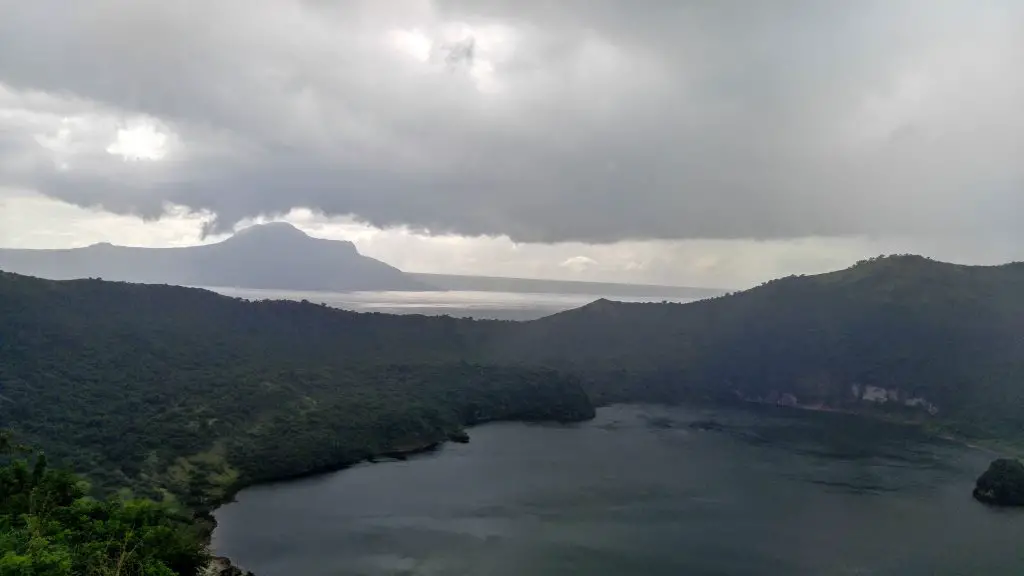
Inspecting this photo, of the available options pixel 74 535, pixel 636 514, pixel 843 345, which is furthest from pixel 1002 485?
pixel 74 535

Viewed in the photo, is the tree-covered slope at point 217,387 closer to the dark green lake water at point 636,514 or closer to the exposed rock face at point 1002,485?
the dark green lake water at point 636,514

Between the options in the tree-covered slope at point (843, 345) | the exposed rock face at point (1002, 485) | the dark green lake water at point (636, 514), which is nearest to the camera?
the dark green lake water at point (636, 514)

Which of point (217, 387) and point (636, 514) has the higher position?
point (217, 387)

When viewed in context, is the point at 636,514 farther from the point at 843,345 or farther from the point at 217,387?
the point at 843,345

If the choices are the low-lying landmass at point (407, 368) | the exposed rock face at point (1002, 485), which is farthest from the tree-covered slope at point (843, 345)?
the exposed rock face at point (1002, 485)

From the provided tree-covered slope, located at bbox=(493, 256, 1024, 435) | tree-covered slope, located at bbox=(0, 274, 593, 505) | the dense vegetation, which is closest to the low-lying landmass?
tree-covered slope, located at bbox=(0, 274, 593, 505)

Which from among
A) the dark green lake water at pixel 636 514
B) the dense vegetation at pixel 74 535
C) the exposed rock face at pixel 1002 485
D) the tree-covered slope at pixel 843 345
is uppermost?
the tree-covered slope at pixel 843 345

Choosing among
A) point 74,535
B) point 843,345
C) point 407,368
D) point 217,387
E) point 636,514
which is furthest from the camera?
point 843,345
